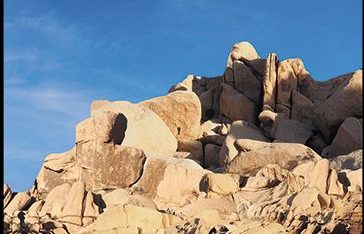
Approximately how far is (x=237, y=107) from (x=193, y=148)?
19.4 feet

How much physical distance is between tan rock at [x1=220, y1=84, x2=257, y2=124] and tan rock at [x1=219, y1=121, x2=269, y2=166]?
3462 millimetres

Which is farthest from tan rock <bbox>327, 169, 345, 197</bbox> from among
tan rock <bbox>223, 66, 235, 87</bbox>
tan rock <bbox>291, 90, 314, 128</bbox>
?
tan rock <bbox>223, 66, 235, 87</bbox>

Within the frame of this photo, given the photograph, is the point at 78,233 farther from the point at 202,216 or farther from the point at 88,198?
the point at 202,216

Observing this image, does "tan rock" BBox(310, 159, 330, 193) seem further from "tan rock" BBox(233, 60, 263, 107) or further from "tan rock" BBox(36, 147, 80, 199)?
"tan rock" BBox(233, 60, 263, 107)

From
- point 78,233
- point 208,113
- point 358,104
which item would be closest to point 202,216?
point 78,233

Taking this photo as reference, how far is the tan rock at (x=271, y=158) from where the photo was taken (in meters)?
28.0

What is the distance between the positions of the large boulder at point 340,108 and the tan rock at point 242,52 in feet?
41.0

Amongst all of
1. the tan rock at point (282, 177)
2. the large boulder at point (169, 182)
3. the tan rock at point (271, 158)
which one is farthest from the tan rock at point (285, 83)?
the tan rock at point (282, 177)

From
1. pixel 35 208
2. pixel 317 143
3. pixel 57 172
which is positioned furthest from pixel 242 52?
pixel 35 208

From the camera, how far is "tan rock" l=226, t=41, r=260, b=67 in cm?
4653

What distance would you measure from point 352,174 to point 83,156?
10.9m

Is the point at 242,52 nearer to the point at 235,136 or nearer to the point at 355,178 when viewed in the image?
the point at 235,136

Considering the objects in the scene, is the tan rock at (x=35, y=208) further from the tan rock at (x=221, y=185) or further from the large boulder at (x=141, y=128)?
the large boulder at (x=141, y=128)

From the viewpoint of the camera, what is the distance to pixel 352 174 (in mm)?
23703
